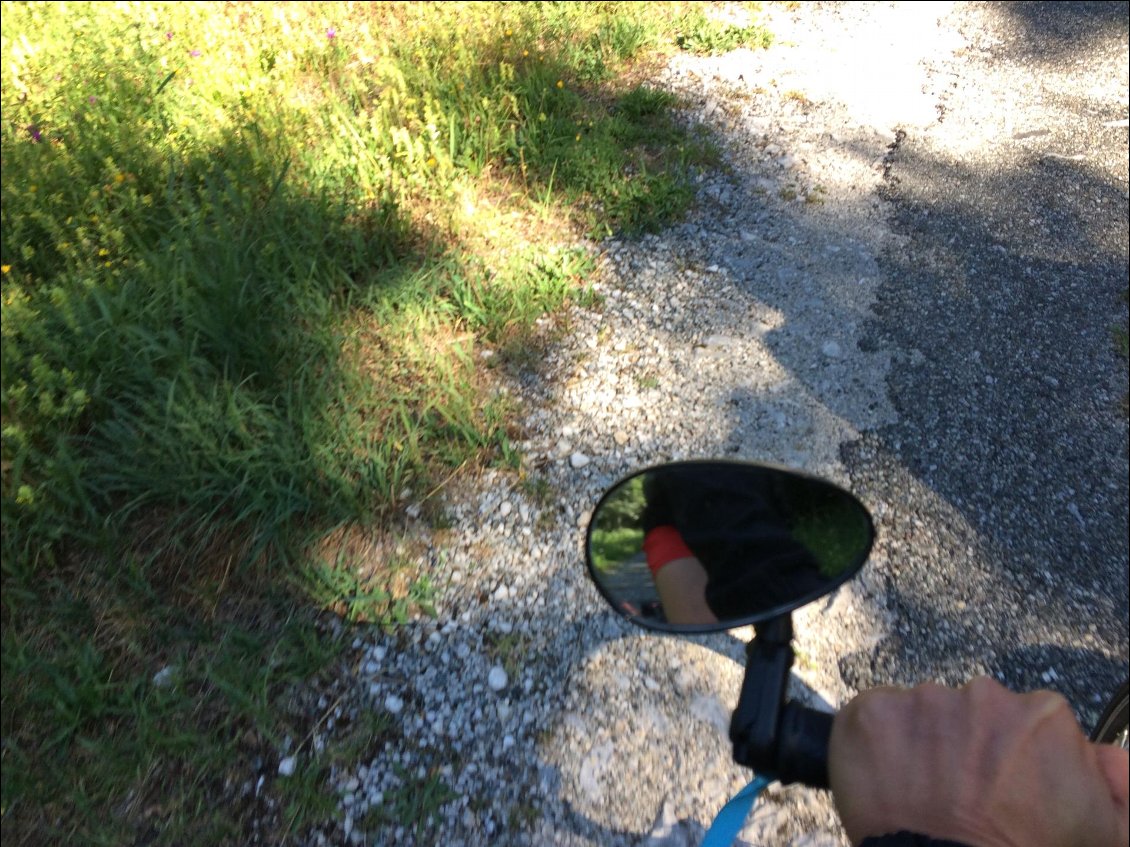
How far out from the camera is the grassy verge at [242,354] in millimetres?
2377

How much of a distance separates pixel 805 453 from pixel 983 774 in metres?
2.28

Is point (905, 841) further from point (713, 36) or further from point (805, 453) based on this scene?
point (713, 36)

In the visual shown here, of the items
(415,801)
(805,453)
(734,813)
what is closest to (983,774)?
(734,813)

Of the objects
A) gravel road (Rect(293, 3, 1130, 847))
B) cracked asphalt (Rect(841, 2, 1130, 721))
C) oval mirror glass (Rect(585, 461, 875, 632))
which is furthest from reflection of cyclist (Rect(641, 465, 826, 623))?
cracked asphalt (Rect(841, 2, 1130, 721))

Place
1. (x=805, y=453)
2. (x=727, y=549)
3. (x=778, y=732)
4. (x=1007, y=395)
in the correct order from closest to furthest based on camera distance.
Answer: (x=778, y=732), (x=727, y=549), (x=805, y=453), (x=1007, y=395)

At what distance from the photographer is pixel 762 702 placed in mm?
1135

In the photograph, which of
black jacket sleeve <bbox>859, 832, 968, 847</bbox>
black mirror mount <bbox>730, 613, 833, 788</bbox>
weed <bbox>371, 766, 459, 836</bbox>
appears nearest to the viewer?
black jacket sleeve <bbox>859, 832, 968, 847</bbox>

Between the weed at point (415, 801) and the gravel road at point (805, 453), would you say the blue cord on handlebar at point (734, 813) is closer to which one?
the gravel road at point (805, 453)

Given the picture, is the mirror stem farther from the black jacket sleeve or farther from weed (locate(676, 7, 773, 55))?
weed (locate(676, 7, 773, 55))

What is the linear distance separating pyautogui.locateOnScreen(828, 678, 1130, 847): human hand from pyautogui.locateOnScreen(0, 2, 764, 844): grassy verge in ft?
5.74

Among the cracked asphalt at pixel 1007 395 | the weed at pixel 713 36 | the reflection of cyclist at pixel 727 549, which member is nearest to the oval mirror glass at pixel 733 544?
the reflection of cyclist at pixel 727 549

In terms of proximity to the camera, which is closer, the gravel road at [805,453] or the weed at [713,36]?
the gravel road at [805,453]

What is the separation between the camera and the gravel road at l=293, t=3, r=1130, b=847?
2305mm

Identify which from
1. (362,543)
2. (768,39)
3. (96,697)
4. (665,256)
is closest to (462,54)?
(665,256)
